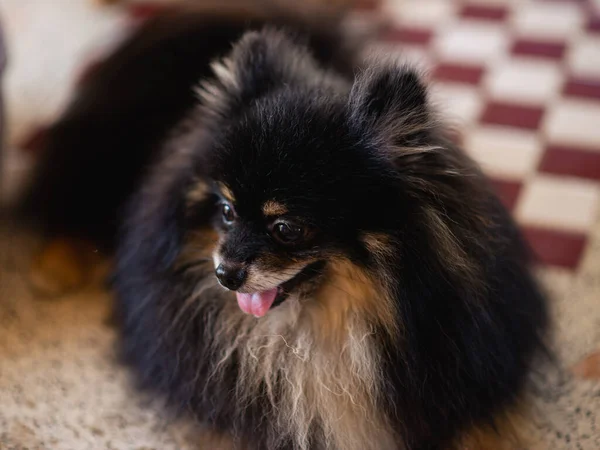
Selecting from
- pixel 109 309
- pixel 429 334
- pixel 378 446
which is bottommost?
pixel 109 309

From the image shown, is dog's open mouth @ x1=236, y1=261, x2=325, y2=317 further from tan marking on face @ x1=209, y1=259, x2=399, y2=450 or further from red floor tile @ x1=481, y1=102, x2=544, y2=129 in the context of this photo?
red floor tile @ x1=481, y1=102, x2=544, y2=129

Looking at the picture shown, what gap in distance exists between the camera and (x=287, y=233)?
1.17m

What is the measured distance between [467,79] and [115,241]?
1204 millimetres

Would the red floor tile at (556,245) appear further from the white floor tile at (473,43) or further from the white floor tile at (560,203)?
the white floor tile at (473,43)

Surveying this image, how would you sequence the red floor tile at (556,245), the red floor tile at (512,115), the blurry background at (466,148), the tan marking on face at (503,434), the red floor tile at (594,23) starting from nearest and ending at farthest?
the tan marking on face at (503,434), the blurry background at (466,148), the red floor tile at (556,245), the red floor tile at (512,115), the red floor tile at (594,23)

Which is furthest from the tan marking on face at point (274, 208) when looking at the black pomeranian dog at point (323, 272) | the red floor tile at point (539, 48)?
the red floor tile at point (539, 48)

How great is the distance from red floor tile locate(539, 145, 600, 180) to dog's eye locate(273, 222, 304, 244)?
43.1 inches

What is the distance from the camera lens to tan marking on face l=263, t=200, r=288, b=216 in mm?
1145

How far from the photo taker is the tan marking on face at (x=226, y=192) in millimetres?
1183

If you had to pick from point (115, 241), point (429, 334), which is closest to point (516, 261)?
point (429, 334)

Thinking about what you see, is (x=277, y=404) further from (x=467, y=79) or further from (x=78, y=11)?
(x=78, y=11)

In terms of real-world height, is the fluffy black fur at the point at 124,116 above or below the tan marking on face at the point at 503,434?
above

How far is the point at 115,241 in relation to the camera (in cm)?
170

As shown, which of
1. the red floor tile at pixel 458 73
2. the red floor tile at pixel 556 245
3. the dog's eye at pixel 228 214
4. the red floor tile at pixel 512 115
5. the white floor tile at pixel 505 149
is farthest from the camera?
the red floor tile at pixel 458 73
